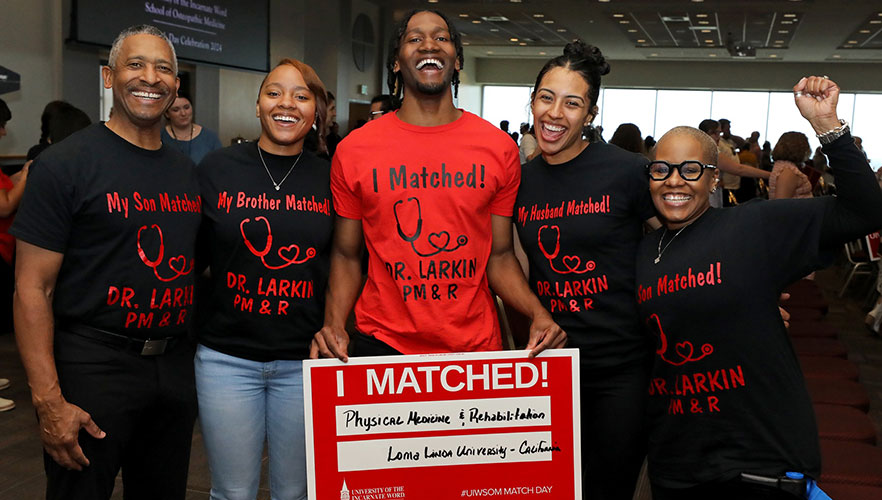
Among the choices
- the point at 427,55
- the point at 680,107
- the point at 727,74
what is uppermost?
the point at 727,74

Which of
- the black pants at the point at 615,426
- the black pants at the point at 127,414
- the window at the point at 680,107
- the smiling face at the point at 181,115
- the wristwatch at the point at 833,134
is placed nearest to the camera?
the wristwatch at the point at 833,134

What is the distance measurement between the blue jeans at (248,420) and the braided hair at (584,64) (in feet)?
3.44

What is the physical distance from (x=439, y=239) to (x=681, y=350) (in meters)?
0.64

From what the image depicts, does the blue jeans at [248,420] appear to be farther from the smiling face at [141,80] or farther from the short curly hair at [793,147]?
the short curly hair at [793,147]

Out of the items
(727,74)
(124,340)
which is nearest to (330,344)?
(124,340)

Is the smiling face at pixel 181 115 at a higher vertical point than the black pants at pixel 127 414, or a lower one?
higher

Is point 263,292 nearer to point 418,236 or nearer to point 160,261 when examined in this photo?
point 160,261

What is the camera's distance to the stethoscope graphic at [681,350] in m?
1.92

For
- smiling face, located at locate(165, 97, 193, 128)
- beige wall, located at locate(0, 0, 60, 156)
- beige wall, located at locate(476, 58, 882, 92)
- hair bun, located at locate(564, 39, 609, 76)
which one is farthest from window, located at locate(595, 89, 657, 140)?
hair bun, located at locate(564, 39, 609, 76)

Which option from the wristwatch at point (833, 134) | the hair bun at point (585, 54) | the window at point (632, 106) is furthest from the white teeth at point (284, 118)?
the window at point (632, 106)

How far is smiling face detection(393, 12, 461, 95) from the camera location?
2.10m

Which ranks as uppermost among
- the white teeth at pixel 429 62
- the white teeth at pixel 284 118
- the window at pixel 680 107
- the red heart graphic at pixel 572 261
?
the window at pixel 680 107

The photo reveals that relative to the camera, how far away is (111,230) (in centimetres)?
191

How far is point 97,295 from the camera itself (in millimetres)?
1901
